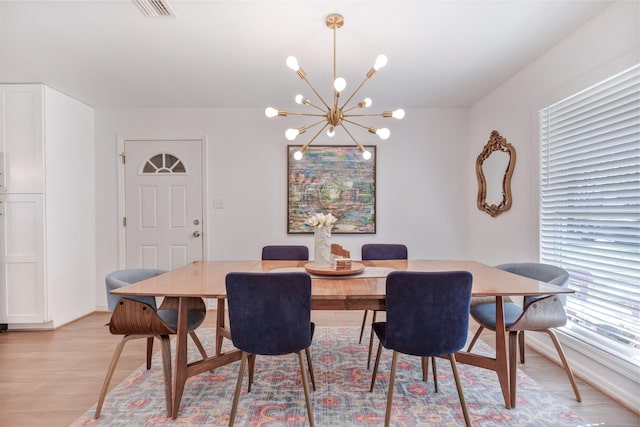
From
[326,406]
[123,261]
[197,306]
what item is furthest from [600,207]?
[123,261]

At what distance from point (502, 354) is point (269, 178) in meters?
2.86

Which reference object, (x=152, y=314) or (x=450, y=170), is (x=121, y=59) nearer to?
(x=152, y=314)

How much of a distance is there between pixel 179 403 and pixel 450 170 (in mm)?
3557

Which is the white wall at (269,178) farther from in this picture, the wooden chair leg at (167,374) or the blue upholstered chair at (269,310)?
the blue upholstered chair at (269,310)

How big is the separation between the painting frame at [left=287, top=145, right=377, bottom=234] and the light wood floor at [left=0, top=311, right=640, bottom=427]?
6.10 feet

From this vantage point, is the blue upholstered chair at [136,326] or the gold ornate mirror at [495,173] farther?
the gold ornate mirror at [495,173]

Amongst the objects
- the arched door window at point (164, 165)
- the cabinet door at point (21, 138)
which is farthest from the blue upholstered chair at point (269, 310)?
the cabinet door at point (21, 138)

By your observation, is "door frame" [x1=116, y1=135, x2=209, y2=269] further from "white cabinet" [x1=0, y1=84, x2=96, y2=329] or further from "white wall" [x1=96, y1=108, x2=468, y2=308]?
"white cabinet" [x1=0, y1=84, x2=96, y2=329]

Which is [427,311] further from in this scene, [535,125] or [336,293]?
[535,125]

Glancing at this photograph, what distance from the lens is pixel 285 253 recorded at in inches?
111

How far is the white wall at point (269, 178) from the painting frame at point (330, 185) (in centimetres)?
9

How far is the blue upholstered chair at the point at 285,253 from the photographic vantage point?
2814mm

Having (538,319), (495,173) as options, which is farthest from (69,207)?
(495,173)

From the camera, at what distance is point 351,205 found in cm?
383
